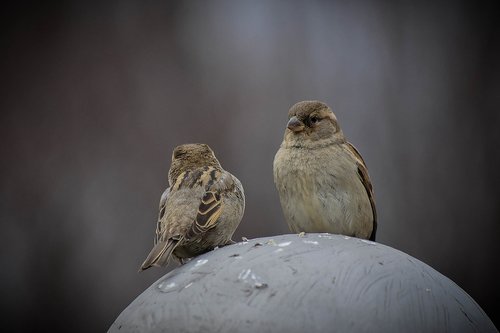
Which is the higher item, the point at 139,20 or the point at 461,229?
the point at 139,20

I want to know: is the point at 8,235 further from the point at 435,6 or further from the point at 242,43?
the point at 435,6

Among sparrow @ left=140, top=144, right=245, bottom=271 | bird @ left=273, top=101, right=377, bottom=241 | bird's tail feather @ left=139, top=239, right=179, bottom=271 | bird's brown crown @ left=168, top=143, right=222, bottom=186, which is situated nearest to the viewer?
bird's tail feather @ left=139, top=239, right=179, bottom=271

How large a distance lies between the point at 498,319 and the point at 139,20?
3.09 m

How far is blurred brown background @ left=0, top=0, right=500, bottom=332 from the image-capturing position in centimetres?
504

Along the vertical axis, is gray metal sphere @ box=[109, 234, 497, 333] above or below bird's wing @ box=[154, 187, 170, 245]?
below

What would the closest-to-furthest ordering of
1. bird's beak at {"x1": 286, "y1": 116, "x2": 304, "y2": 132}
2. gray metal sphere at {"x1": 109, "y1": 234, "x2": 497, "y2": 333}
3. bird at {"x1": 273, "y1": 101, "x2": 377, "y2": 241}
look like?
gray metal sphere at {"x1": 109, "y1": 234, "x2": 497, "y2": 333} → bird at {"x1": 273, "y1": 101, "x2": 377, "y2": 241} → bird's beak at {"x1": 286, "y1": 116, "x2": 304, "y2": 132}

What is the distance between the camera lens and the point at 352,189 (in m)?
3.41

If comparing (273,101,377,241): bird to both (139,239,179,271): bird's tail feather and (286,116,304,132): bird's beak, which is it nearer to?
(286,116,304,132): bird's beak

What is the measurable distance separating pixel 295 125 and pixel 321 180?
272 mm

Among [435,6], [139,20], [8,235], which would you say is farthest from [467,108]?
[8,235]

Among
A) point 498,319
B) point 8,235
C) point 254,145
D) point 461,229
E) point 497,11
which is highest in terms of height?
point 497,11

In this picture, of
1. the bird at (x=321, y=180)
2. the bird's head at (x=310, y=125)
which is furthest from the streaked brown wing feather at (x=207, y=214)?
the bird's head at (x=310, y=125)

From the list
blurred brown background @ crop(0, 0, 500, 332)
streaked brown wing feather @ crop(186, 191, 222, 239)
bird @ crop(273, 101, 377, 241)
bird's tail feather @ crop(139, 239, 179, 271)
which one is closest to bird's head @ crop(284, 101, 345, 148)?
bird @ crop(273, 101, 377, 241)

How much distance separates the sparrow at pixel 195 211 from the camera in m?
2.78
